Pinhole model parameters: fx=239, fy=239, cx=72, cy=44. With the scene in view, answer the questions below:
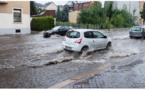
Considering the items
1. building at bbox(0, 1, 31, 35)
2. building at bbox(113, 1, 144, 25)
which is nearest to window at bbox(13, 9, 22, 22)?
building at bbox(0, 1, 31, 35)

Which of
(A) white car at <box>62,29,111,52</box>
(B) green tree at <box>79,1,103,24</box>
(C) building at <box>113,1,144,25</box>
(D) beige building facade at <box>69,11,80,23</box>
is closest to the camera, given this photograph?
(A) white car at <box>62,29,111,52</box>

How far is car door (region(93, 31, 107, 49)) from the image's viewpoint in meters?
13.9

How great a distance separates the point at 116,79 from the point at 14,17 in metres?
24.9

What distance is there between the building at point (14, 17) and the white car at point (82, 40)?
55.2 ft

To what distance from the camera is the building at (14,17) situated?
2877cm

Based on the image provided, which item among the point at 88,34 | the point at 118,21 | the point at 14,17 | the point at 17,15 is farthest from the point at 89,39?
the point at 118,21

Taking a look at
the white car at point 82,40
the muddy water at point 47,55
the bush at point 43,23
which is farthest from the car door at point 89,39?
the bush at point 43,23

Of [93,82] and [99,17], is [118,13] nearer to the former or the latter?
[99,17]

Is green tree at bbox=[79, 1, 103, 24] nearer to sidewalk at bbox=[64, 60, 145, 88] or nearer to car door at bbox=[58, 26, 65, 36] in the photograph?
car door at bbox=[58, 26, 65, 36]

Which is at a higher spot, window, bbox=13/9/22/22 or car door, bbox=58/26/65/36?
window, bbox=13/9/22/22

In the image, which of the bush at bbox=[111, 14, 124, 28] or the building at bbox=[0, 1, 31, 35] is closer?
the building at bbox=[0, 1, 31, 35]

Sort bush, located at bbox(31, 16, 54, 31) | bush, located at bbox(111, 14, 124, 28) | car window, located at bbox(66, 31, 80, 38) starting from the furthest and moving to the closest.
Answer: bush, located at bbox(111, 14, 124, 28) → bush, located at bbox(31, 16, 54, 31) → car window, located at bbox(66, 31, 80, 38)

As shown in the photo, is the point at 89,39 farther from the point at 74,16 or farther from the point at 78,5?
the point at 78,5

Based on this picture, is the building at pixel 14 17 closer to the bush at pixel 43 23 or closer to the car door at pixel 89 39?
the bush at pixel 43 23
